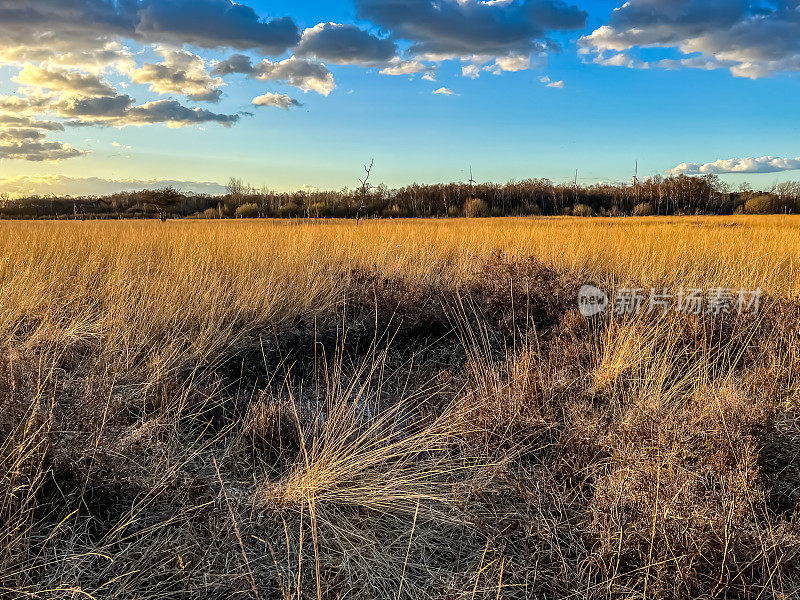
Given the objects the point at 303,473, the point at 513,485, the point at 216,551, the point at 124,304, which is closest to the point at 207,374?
the point at 124,304

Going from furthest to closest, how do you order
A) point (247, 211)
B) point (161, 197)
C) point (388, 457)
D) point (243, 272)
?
point (247, 211) < point (161, 197) < point (243, 272) < point (388, 457)

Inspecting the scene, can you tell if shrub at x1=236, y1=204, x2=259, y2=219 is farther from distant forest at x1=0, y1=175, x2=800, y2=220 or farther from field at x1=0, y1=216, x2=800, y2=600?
field at x1=0, y1=216, x2=800, y2=600

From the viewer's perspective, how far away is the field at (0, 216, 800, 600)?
7.45ft

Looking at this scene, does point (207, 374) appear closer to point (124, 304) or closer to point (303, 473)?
point (124, 304)

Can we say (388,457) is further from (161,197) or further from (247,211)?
(247,211)

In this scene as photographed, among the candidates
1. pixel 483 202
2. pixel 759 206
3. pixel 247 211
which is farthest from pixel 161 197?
pixel 759 206

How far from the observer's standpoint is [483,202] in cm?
3619

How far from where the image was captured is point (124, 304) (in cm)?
484

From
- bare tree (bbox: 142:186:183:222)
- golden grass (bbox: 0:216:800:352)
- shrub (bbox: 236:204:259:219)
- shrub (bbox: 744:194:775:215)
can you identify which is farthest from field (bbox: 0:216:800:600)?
shrub (bbox: 744:194:775:215)

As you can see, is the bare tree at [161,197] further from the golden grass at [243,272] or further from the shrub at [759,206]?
the shrub at [759,206]

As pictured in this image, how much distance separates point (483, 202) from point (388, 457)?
34.7m

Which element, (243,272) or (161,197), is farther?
(161,197)

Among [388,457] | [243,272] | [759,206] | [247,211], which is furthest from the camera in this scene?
[759,206]

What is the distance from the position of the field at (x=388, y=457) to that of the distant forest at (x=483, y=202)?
2774 cm
